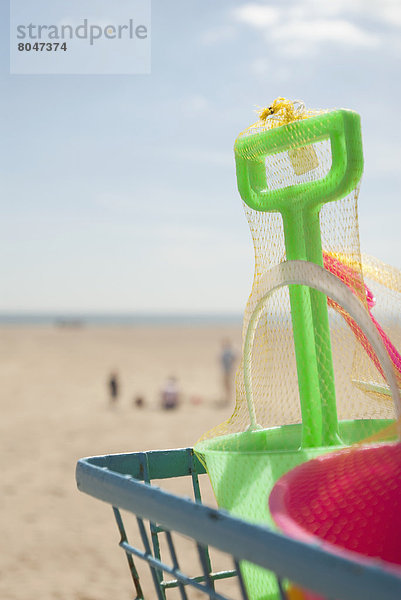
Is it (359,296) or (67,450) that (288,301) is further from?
(67,450)

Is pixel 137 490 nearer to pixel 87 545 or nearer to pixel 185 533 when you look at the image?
pixel 185 533

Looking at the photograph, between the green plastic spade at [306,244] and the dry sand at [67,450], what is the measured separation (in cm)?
267

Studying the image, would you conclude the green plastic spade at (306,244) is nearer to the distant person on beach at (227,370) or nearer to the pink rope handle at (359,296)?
the pink rope handle at (359,296)

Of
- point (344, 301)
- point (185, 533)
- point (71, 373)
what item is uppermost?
point (344, 301)

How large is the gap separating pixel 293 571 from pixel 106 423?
9761mm

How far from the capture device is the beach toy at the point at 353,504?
4.29 feet

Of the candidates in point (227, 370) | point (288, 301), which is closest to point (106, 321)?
point (227, 370)

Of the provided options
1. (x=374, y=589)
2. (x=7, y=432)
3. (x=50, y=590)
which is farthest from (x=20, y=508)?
(x=374, y=589)

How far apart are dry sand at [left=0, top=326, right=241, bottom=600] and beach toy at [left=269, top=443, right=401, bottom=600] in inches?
121

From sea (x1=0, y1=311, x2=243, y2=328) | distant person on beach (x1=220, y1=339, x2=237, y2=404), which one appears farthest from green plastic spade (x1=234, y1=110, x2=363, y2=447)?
sea (x1=0, y1=311, x2=243, y2=328)

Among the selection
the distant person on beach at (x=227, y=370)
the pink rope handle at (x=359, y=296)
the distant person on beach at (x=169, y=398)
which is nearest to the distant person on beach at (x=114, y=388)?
the distant person on beach at (x=169, y=398)

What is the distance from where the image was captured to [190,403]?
13.2 m

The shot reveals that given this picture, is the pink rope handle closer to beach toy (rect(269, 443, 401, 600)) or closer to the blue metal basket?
beach toy (rect(269, 443, 401, 600))

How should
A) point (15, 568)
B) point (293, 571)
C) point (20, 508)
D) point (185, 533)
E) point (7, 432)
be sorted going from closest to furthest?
point (293, 571), point (185, 533), point (15, 568), point (20, 508), point (7, 432)
